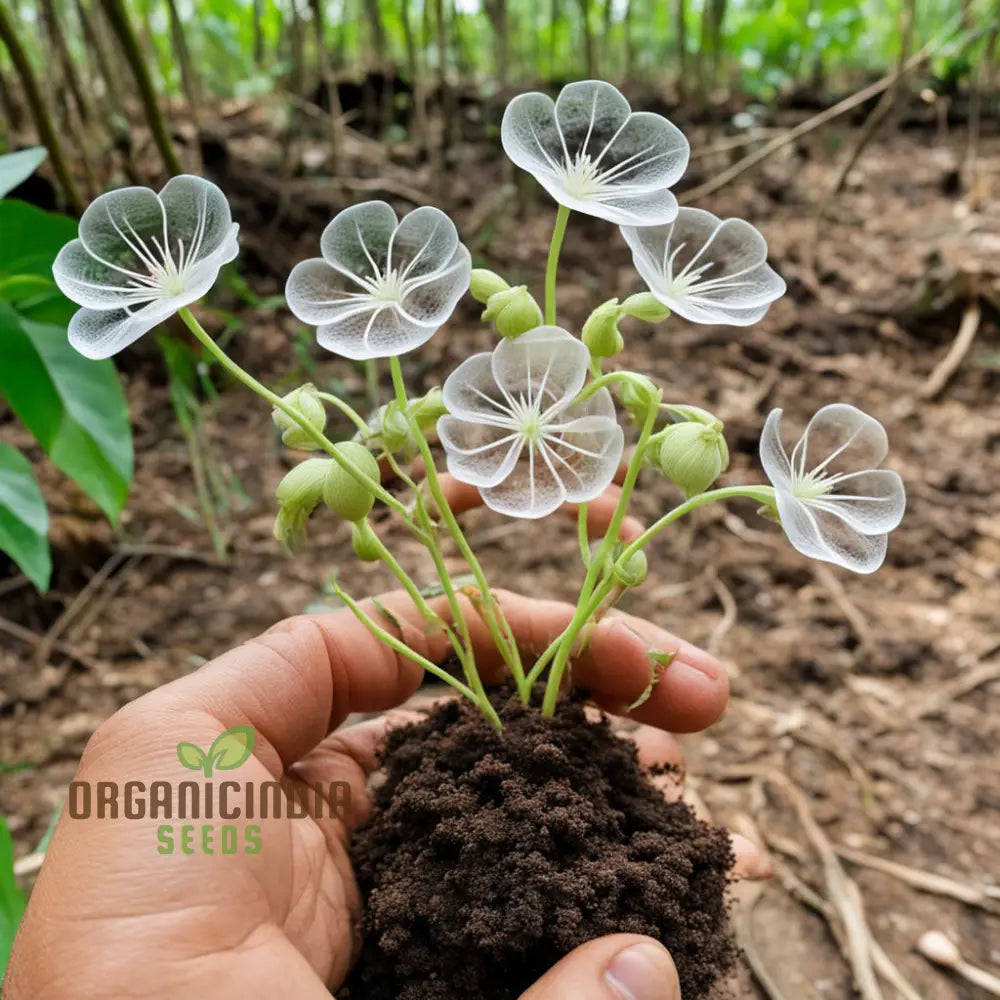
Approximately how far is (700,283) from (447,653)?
396 millimetres

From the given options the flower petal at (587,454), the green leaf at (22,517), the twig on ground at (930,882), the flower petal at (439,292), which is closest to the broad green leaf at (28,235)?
the green leaf at (22,517)

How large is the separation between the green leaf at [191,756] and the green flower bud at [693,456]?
34cm

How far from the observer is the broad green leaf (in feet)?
2.90

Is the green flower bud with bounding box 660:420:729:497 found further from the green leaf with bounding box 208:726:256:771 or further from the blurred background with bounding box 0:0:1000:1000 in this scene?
the blurred background with bounding box 0:0:1000:1000

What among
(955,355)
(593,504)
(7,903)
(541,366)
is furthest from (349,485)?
(955,355)

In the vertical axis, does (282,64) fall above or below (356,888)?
above

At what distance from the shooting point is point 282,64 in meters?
1.96

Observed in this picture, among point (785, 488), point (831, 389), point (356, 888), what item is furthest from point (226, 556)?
point (831, 389)

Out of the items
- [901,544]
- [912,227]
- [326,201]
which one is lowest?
[901,544]

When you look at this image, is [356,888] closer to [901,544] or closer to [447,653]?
[447,653]

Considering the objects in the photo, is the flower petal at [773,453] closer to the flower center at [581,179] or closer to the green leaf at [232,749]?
the flower center at [581,179]

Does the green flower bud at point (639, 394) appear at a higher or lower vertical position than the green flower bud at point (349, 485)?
higher

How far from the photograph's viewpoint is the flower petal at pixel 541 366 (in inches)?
21.0

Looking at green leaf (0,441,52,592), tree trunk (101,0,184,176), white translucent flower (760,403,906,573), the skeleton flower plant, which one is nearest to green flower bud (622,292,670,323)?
the skeleton flower plant
